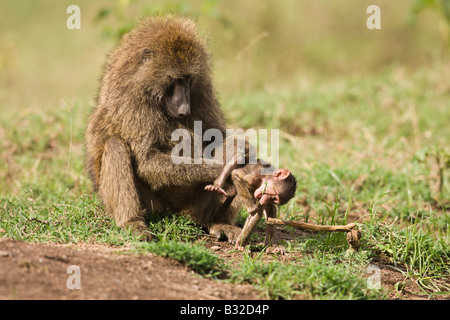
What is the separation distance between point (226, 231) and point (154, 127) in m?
0.94

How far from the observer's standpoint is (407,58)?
39.9ft

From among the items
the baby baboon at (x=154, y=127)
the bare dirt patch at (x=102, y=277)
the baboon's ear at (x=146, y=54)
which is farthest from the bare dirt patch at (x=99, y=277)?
the baboon's ear at (x=146, y=54)

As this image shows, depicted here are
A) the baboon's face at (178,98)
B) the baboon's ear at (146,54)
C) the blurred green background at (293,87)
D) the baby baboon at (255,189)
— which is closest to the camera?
the baby baboon at (255,189)

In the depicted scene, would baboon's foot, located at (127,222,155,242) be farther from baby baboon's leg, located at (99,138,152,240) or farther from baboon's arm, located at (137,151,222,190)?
baboon's arm, located at (137,151,222,190)

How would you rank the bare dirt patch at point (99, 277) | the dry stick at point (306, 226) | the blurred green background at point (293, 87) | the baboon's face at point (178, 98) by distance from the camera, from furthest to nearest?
1. the blurred green background at point (293, 87)
2. the baboon's face at point (178, 98)
3. the dry stick at point (306, 226)
4. the bare dirt patch at point (99, 277)

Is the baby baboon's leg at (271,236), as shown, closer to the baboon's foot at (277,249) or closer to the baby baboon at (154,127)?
the baboon's foot at (277,249)

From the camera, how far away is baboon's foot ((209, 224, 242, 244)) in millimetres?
4266

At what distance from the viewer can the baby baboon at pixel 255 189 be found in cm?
377

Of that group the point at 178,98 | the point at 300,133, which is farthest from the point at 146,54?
the point at 300,133

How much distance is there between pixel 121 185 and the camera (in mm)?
4105

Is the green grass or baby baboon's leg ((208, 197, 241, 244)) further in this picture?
baby baboon's leg ((208, 197, 241, 244))

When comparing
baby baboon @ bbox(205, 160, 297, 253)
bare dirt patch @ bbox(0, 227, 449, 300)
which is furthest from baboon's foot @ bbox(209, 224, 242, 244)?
bare dirt patch @ bbox(0, 227, 449, 300)

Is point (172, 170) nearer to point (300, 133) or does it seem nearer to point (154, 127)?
point (154, 127)

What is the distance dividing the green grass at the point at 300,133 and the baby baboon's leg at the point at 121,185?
137 mm
